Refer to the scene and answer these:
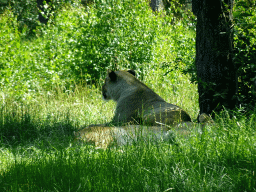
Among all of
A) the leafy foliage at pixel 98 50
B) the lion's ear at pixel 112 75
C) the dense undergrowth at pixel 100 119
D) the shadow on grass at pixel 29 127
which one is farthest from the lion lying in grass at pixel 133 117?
the leafy foliage at pixel 98 50

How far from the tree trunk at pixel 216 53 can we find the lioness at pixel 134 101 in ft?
2.18

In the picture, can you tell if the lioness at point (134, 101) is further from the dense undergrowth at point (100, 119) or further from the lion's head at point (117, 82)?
the dense undergrowth at point (100, 119)

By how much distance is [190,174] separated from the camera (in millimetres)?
2805

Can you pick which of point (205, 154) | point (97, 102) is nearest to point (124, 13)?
point (97, 102)

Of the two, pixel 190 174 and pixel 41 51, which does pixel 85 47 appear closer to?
pixel 41 51

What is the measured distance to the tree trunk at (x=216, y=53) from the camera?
5.30m

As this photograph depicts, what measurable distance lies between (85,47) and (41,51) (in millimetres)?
2259

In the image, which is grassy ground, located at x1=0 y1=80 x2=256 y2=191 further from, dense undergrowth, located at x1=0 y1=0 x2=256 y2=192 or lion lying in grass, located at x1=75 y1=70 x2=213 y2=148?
lion lying in grass, located at x1=75 y1=70 x2=213 y2=148

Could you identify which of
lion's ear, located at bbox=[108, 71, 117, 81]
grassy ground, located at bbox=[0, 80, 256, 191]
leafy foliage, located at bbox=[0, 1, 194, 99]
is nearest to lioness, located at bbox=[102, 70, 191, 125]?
lion's ear, located at bbox=[108, 71, 117, 81]

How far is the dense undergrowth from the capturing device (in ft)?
9.38

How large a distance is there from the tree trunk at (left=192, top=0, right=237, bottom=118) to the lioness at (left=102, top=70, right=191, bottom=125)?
2.18 feet

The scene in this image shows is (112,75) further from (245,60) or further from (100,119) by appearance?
(245,60)

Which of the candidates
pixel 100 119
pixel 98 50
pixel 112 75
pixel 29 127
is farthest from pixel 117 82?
pixel 98 50

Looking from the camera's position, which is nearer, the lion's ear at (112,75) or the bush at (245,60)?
the bush at (245,60)
